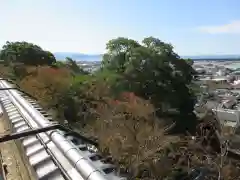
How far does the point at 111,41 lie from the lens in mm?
25219

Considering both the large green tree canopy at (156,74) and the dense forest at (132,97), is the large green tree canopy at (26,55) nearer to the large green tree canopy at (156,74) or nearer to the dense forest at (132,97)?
the dense forest at (132,97)

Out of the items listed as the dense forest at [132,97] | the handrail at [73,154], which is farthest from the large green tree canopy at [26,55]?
the handrail at [73,154]

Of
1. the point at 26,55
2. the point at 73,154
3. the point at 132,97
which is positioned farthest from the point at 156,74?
the point at 73,154

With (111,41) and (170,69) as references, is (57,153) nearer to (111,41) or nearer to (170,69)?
(170,69)

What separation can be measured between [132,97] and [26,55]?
19.3 meters

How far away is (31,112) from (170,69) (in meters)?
18.4

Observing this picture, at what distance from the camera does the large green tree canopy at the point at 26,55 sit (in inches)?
1324

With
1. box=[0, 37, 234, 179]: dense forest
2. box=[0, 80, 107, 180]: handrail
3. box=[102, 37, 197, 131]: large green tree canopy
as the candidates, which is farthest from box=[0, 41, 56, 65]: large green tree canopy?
box=[0, 80, 107, 180]: handrail

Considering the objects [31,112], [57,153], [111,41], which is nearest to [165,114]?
[111,41]

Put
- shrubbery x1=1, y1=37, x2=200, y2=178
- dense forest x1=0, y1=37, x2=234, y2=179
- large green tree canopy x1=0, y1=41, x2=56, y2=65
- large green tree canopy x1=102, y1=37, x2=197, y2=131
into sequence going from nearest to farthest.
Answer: dense forest x1=0, y1=37, x2=234, y2=179 < shrubbery x1=1, y1=37, x2=200, y2=178 < large green tree canopy x1=102, y1=37, x2=197, y2=131 < large green tree canopy x1=0, y1=41, x2=56, y2=65

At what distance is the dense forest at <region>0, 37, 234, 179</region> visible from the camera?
12.0m

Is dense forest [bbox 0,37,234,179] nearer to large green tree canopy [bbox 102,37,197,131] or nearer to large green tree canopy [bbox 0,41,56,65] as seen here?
large green tree canopy [bbox 102,37,197,131]

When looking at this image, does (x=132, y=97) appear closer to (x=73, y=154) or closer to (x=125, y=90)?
(x=125, y=90)

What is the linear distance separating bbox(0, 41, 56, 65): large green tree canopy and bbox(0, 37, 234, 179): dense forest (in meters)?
6.06
